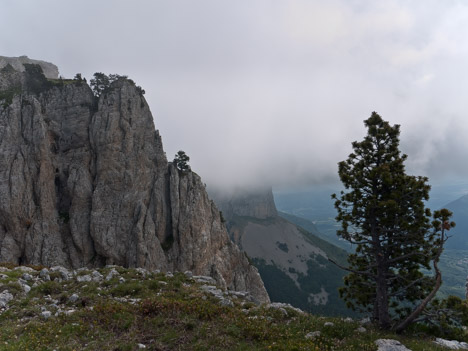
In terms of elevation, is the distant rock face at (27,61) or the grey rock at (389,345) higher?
the distant rock face at (27,61)

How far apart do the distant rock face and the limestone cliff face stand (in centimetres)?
5634

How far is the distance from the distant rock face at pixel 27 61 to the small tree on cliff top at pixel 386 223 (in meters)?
131

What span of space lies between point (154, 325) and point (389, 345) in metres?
10.8

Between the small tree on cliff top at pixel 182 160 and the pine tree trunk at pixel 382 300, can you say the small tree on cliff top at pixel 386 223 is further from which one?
the small tree on cliff top at pixel 182 160

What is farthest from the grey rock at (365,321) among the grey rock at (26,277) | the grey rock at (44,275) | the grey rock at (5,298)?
the grey rock at (26,277)

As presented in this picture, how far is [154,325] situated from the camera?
12.9 meters

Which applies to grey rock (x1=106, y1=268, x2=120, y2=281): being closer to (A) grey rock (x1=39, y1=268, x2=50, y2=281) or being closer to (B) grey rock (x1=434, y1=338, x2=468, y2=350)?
(A) grey rock (x1=39, y1=268, x2=50, y2=281)

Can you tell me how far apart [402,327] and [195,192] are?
62.4 meters

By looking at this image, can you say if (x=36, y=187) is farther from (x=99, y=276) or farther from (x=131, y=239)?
(x=99, y=276)

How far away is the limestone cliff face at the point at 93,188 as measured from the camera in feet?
180

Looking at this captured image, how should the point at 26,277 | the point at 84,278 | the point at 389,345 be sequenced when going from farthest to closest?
1. the point at 84,278
2. the point at 26,277
3. the point at 389,345

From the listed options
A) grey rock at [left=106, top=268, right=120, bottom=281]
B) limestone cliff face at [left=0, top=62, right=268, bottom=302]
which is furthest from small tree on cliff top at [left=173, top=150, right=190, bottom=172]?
grey rock at [left=106, top=268, right=120, bottom=281]

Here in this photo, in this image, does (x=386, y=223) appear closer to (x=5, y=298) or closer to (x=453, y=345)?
(x=453, y=345)

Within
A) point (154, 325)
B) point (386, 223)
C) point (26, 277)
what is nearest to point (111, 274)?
point (26, 277)
